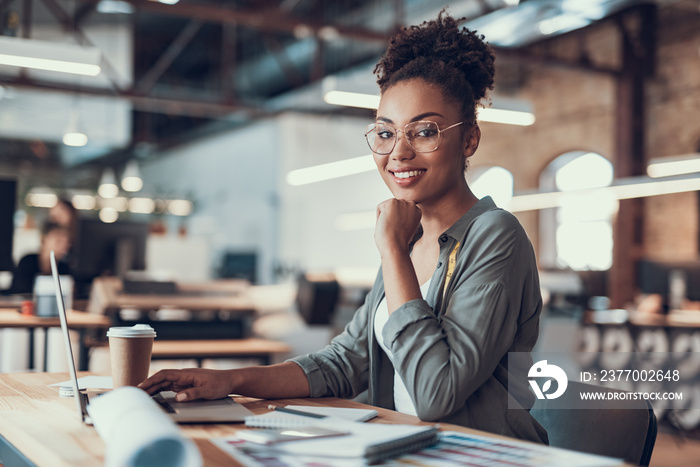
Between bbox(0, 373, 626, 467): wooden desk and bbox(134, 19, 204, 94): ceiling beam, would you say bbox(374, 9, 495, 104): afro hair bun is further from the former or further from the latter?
bbox(134, 19, 204, 94): ceiling beam

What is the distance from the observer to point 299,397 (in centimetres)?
142

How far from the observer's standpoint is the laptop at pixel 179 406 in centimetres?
108

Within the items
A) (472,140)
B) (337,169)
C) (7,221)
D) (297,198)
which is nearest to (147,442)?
(472,140)

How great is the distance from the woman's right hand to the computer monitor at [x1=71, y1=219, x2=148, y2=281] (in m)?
3.78

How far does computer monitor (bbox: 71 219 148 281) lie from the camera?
4.79 metres

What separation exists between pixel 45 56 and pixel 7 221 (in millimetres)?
1316

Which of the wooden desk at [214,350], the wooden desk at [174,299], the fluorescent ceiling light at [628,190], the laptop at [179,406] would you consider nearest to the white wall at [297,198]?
the fluorescent ceiling light at [628,190]

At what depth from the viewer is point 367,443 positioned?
0.83 meters

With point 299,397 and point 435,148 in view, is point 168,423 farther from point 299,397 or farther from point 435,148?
point 435,148

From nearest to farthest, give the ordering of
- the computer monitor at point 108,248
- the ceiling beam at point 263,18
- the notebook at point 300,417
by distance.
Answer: the notebook at point 300,417 → the computer monitor at point 108,248 → the ceiling beam at point 263,18

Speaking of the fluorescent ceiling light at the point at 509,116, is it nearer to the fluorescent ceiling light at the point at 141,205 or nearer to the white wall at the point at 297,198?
the white wall at the point at 297,198

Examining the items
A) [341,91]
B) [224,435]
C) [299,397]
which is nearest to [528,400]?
[299,397]

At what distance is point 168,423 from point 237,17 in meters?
7.30

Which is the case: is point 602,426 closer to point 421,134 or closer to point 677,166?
point 421,134
